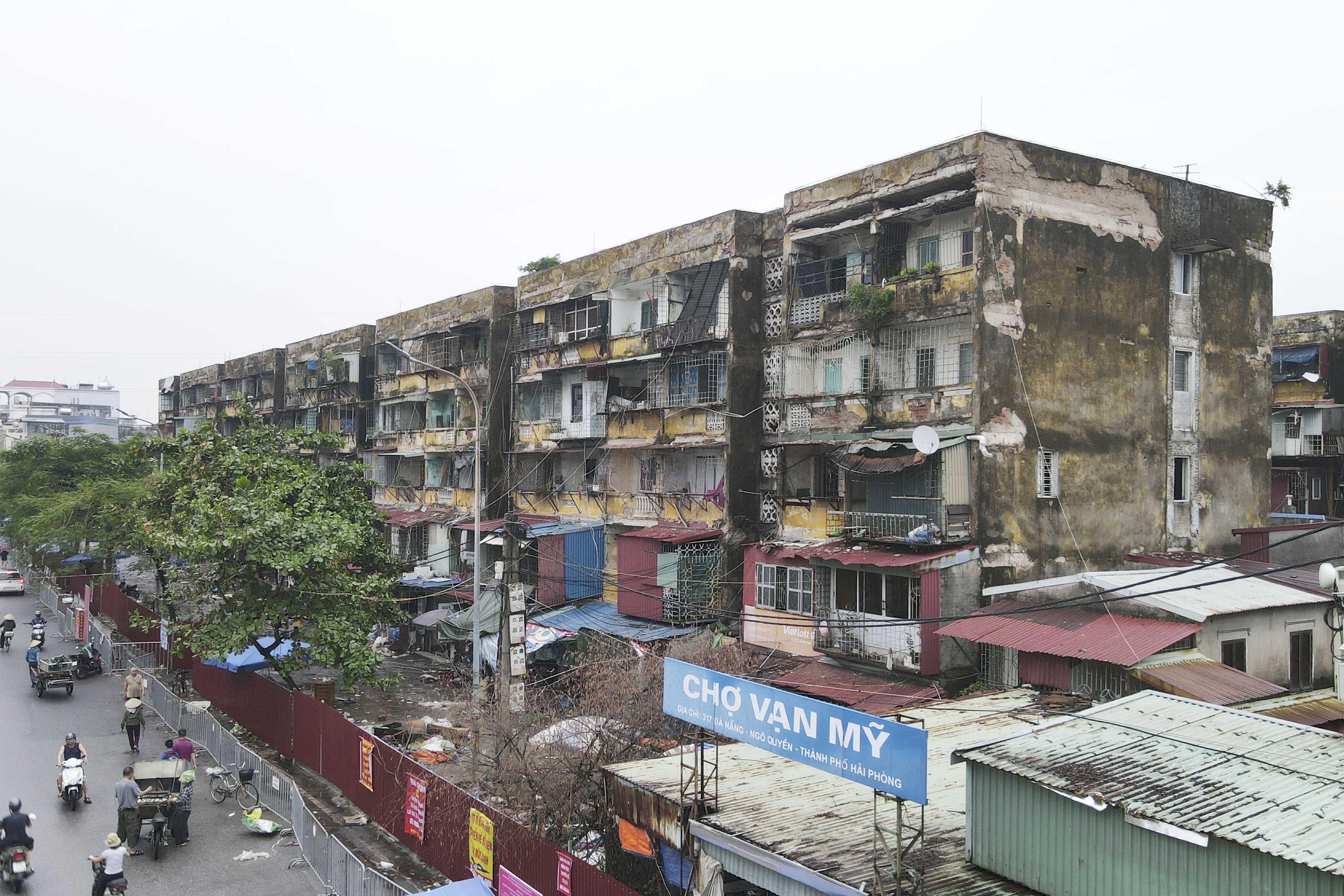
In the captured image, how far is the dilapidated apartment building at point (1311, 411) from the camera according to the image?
38.2 m

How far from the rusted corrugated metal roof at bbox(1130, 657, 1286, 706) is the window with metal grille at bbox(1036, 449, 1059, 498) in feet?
20.6

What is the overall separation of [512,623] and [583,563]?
1387 cm

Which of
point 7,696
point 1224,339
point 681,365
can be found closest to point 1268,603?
point 1224,339

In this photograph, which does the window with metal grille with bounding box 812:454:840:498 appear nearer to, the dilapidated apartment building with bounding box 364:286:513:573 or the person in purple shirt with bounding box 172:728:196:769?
the dilapidated apartment building with bounding box 364:286:513:573

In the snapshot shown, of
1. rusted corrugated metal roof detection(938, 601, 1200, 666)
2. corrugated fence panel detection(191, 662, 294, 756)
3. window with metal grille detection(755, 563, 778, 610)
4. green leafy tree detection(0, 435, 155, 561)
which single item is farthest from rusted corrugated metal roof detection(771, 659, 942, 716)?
green leafy tree detection(0, 435, 155, 561)

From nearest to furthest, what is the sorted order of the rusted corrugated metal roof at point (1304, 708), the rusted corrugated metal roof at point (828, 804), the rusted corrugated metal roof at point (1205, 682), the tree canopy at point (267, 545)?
the rusted corrugated metal roof at point (828, 804) → the rusted corrugated metal roof at point (1205, 682) → the rusted corrugated metal roof at point (1304, 708) → the tree canopy at point (267, 545)

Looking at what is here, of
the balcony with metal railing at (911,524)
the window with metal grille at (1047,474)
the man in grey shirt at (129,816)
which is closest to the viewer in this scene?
the man in grey shirt at (129,816)

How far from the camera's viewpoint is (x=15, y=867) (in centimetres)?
1530

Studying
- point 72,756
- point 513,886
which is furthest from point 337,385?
point 513,886

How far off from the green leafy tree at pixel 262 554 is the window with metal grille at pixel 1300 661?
68.7ft

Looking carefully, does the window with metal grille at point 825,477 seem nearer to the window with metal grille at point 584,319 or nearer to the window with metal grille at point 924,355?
→ the window with metal grille at point 924,355

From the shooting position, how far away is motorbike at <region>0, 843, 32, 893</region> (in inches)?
603

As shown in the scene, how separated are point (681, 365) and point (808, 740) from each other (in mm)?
22002

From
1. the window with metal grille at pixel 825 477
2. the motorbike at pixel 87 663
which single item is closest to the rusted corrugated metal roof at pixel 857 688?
the window with metal grille at pixel 825 477
